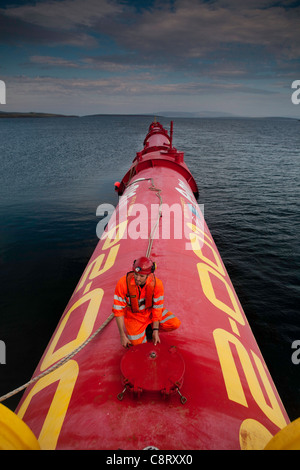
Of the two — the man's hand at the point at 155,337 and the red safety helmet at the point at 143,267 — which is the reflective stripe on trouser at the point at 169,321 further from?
the red safety helmet at the point at 143,267

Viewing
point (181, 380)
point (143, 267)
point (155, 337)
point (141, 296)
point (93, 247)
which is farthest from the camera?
point (93, 247)

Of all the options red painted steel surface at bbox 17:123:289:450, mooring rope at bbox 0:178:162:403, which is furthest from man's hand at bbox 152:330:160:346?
mooring rope at bbox 0:178:162:403

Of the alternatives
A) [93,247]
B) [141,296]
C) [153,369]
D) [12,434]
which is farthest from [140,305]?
[93,247]

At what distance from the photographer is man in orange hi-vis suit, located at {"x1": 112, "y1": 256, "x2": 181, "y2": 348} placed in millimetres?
3808

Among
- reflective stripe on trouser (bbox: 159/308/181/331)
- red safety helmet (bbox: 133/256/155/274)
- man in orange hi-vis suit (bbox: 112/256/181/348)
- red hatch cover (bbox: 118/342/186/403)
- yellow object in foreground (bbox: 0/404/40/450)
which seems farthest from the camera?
reflective stripe on trouser (bbox: 159/308/181/331)

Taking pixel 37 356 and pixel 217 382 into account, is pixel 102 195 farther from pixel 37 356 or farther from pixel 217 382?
pixel 217 382

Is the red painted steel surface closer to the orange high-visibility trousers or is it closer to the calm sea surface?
the orange high-visibility trousers

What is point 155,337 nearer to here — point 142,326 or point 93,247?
point 142,326

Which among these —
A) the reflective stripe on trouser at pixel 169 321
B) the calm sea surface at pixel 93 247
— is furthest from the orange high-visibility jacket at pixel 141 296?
the calm sea surface at pixel 93 247

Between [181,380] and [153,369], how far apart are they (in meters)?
0.35

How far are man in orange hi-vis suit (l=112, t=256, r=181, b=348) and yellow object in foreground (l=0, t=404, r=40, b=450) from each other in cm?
163

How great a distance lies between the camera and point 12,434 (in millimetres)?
2227
